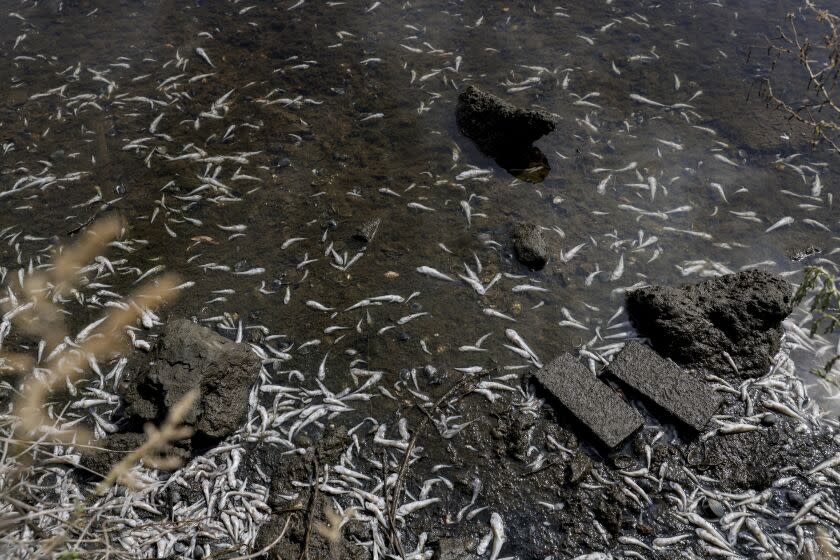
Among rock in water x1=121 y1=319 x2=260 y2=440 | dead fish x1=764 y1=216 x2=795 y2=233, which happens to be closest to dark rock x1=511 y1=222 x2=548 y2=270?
dead fish x1=764 y1=216 x2=795 y2=233

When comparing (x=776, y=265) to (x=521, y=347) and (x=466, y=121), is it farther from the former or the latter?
(x=466, y=121)

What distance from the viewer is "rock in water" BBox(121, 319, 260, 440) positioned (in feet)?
14.2

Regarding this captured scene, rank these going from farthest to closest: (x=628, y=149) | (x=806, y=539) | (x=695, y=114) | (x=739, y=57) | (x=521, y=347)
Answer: (x=739, y=57)
(x=695, y=114)
(x=628, y=149)
(x=521, y=347)
(x=806, y=539)

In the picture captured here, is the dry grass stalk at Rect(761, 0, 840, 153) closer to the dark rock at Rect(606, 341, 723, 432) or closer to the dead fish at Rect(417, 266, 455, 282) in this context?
the dark rock at Rect(606, 341, 723, 432)

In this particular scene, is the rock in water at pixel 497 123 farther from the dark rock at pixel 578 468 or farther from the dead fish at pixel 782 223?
the dark rock at pixel 578 468

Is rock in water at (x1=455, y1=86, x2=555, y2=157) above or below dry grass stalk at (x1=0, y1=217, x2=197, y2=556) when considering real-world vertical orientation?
above

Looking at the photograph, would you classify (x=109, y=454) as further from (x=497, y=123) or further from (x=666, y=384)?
(x=497, y=123)

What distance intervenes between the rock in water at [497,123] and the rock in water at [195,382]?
375cm

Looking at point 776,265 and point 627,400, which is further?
point 776,265

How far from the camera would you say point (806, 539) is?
4066 millimetres

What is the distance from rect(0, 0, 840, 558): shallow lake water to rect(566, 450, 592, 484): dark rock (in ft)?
2.92

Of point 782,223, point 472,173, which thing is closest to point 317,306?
point 472,173

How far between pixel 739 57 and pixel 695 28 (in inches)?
32.4

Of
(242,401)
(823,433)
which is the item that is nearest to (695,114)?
(823,433)
